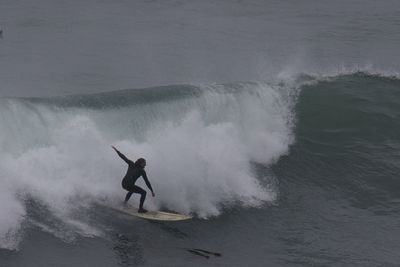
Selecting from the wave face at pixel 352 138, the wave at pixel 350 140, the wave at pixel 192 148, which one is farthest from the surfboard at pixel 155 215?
the wave face at pixel 352 138

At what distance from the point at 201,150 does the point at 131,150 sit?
202 cm

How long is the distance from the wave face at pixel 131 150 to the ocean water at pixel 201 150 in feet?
0.14

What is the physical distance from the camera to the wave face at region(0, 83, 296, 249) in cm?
1597

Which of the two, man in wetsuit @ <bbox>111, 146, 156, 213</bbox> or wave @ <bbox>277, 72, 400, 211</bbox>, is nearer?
man in wetsuit @ <bbox>111, 146, 156, 213</bbox>

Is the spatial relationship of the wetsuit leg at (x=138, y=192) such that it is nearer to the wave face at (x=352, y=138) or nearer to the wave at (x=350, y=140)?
the wave at (x=350, y=140)

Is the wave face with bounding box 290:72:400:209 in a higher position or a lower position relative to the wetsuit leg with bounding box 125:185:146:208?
higher

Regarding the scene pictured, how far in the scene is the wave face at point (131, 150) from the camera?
16.0m

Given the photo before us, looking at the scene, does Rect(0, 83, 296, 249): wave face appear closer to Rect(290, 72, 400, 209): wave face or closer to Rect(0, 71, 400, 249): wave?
Rect(0, 71, 400, 249): wave

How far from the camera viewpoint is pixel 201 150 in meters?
19.0

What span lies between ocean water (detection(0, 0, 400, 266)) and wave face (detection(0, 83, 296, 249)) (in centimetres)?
4

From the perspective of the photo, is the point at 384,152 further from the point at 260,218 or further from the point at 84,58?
the point at 84,58

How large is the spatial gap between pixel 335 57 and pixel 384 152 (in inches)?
432

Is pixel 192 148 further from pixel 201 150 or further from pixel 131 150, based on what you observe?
pixel 131 150

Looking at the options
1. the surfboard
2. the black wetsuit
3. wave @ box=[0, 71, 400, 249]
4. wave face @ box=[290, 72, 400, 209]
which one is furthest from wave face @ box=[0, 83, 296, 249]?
wave face @ box=[290, 72, 400, 209]
